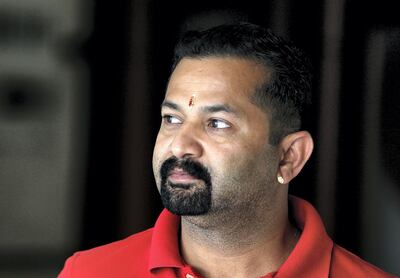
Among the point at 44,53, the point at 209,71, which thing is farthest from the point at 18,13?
the point at 209,71

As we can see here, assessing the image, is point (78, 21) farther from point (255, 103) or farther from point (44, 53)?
point (255, 103)

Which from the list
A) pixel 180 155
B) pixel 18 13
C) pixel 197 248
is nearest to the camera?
pixel 180 155

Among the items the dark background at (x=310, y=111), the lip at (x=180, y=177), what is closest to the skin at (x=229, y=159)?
the lip at (x=180, y=177)

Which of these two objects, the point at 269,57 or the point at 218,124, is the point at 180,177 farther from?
the point at 269,57

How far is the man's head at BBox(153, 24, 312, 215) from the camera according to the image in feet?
5.00

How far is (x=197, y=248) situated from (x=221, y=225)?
0.31 feet

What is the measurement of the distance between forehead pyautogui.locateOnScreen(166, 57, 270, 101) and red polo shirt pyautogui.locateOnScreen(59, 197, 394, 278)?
298 mm

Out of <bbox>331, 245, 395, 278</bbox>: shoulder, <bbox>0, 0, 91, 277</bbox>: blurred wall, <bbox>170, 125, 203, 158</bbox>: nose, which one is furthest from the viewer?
<bbox>0, 0, 91, 277</bbox>: blurred wall

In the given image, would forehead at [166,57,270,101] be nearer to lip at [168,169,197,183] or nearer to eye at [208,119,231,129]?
eye at [208,119,231,129]

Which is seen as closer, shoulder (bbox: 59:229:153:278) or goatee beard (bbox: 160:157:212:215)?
goatee beard (bbox: 160:157:212:215)

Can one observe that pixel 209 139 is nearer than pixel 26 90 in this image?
Yes

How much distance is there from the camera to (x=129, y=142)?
87.7 inches

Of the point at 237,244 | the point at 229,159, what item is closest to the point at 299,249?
the point at 237,244

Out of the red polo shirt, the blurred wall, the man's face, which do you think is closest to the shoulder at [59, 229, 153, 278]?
the red polo shirt
